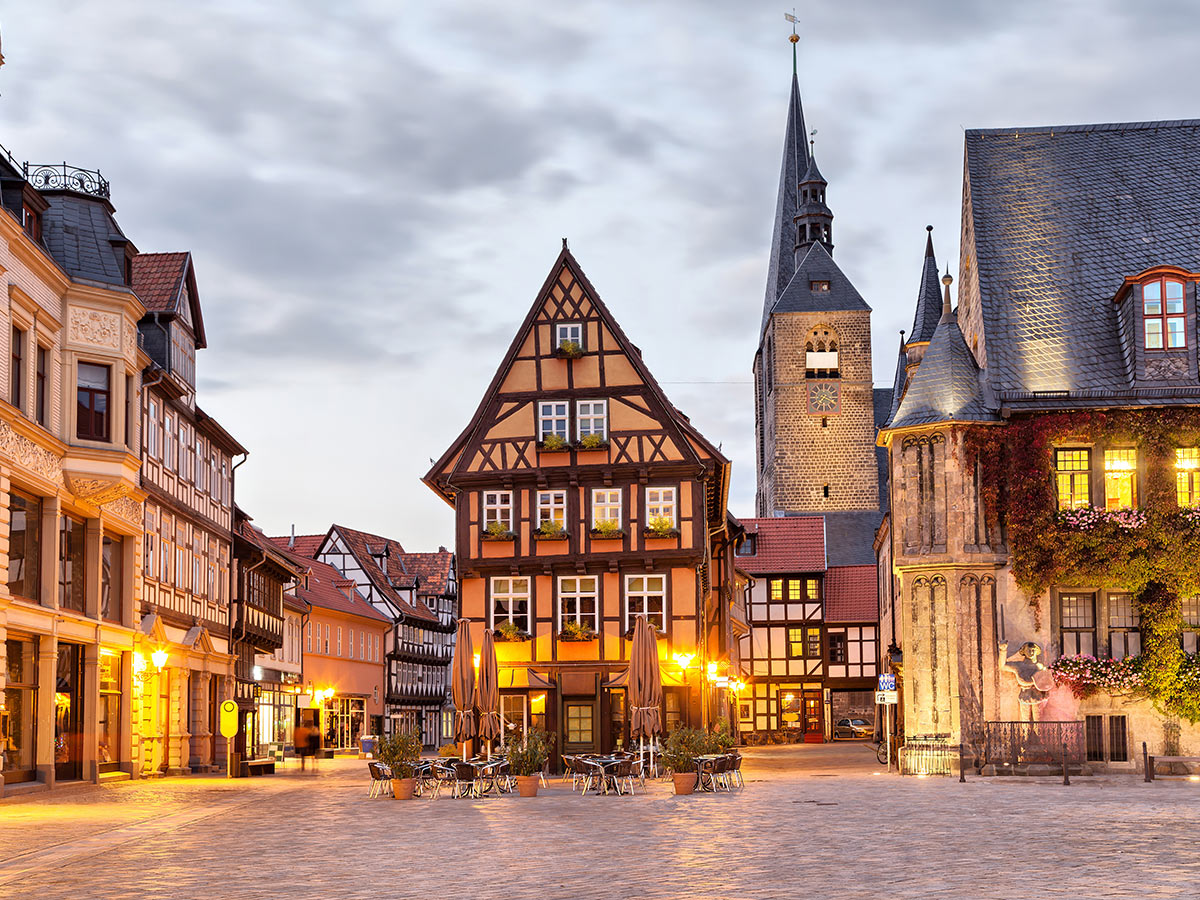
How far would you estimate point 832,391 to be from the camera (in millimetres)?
102125

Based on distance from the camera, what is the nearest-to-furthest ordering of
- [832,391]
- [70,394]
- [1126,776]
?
[70,394] < [1126,776] < [832,391]

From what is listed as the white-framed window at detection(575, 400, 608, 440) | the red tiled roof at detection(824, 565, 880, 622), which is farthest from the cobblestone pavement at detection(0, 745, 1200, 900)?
the red tiled roof at detection(824, 565, 880, 622)

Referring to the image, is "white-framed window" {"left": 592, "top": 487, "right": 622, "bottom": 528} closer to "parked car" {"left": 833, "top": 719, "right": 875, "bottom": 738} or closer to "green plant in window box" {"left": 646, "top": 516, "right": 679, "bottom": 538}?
"green plant in window box" {"left": 646, "top": 516, "right": 679, "bottom": 538}

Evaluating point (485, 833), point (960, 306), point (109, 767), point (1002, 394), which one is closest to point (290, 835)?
point (485, 833)

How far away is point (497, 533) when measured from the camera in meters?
41.2

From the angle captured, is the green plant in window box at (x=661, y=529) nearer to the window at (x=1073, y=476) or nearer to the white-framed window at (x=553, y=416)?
the white-framed window at (x=553, y=416)

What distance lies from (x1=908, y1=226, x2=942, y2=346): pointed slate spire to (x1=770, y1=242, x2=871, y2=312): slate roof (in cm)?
5575

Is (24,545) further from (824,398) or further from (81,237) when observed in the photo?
(824,398)

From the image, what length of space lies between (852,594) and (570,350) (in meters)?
37.7

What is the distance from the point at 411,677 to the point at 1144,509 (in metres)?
52.0

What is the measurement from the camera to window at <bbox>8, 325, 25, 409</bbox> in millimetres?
28578

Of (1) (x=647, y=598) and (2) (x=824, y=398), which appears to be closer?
(1) (x=647, y=598)

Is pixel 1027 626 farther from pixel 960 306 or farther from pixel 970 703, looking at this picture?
pixel 960 306

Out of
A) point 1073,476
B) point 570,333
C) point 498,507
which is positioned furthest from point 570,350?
point 1073,476
